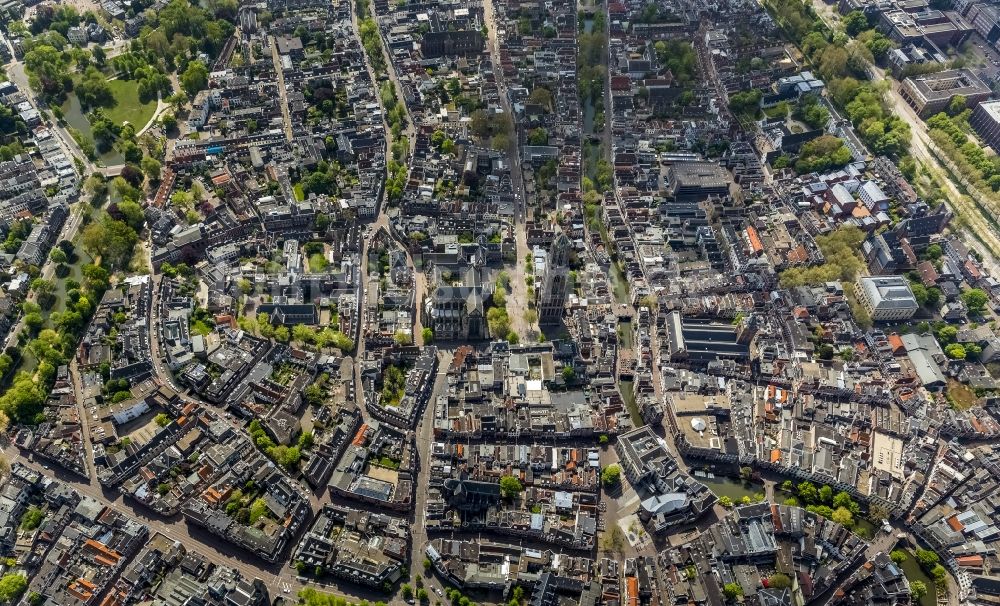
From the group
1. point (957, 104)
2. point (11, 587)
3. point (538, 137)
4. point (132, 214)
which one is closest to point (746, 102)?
point (957, 104)

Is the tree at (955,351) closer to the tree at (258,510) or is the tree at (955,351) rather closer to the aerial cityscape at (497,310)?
the aerial cityscape at (497,310)

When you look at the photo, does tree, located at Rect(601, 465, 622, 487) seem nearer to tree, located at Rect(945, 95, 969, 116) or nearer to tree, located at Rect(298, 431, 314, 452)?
tree, located at Rect(298, 431, 314, 452)

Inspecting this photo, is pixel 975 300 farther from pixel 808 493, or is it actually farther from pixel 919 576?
pixel 808 493

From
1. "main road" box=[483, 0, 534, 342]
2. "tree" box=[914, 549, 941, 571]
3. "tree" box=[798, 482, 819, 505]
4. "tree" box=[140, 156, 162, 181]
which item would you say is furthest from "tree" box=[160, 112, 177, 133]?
"tree" box=[914, 549, 941, 571]

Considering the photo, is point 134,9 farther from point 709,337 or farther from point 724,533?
point 724,533

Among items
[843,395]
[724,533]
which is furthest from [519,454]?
[843,395]

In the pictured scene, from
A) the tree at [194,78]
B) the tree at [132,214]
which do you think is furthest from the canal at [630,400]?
the tree at [194,78]
